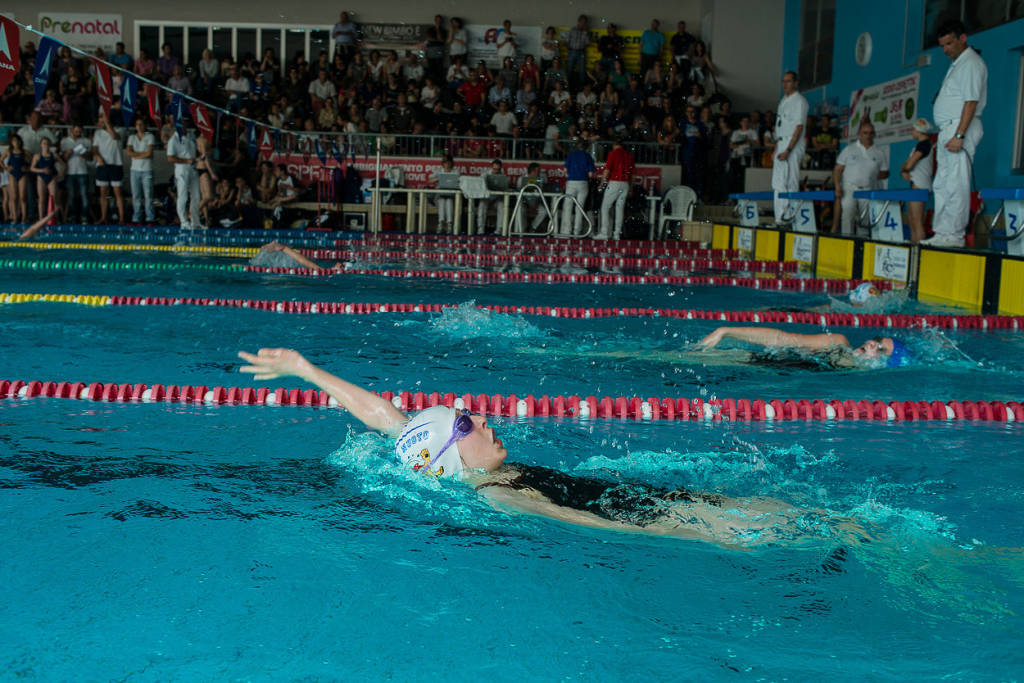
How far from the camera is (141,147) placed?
15.2 meters

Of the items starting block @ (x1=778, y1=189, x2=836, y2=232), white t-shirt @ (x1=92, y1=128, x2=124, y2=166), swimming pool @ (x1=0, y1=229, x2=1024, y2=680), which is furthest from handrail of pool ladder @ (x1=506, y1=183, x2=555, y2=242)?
swimming pool @ (x1=0, y1=229, x2=1024, y2=680)

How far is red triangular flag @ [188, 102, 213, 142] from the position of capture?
14633 mm

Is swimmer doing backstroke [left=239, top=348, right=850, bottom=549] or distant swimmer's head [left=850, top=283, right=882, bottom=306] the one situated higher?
distant swimmer's head [left=850, top=283, right=882, bottom=306]

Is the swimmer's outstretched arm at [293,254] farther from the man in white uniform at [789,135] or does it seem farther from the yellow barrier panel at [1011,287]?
the yellow barrier panel at [1011,287]

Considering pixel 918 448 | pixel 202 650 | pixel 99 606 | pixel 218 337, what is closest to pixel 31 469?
pixel 99 606

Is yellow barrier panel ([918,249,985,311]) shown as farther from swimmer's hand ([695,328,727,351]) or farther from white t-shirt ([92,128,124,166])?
white t-shirt ([92,128,124,166])

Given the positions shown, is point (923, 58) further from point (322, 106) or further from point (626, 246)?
point (322, 106)

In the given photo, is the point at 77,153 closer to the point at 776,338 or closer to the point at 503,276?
the point at 503,276

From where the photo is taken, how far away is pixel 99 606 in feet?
8.42

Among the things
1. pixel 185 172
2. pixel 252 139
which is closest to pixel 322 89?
pixel 252 139

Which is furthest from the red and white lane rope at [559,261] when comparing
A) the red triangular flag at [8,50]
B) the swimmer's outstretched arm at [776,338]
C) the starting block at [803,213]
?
the swimmer's outstretched arm at [776,338]

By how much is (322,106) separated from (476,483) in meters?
15.9

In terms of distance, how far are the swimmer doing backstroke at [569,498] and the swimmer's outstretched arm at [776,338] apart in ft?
7.48

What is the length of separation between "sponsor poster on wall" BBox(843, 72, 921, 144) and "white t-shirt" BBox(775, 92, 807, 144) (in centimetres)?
285
